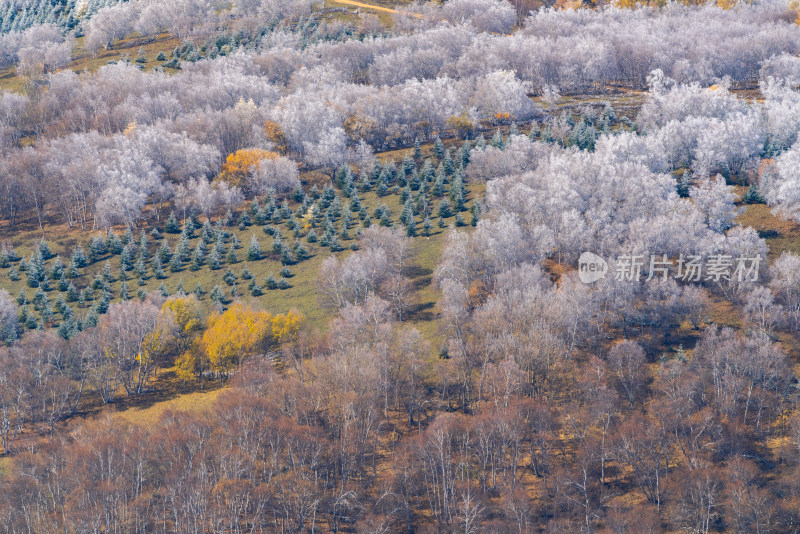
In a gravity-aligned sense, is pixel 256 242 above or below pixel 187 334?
above

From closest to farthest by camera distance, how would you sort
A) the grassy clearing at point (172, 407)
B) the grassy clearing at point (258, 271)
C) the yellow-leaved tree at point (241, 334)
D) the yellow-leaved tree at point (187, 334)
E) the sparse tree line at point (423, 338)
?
the sparse tree line at point (423, 338)
the grassy clearing at point (172, 407)
the yellow-leaved tree at point (241, 334)
the yellow-leaved tree at point (187, 334)
the grassy clearing at point (258, 271)

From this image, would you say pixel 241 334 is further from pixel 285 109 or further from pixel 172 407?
pixel 285 109

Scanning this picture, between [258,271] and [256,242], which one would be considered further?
[256,242]

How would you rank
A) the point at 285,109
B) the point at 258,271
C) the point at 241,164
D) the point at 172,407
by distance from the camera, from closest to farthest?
the point at 172,407
the point at 258,271
the point at 241,164
the point at 285,109

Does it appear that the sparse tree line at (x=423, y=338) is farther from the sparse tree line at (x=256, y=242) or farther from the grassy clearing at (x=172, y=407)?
the grassy clearing at (x=172, y=407)

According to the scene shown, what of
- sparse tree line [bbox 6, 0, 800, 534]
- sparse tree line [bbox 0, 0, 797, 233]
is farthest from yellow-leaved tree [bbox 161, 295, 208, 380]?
sparse tree line [bbox 0, 0, 797, 233]

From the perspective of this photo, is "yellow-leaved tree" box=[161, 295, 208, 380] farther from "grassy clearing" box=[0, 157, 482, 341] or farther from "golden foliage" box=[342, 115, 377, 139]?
"golden foliage" box=[342, 115, 377, 139]

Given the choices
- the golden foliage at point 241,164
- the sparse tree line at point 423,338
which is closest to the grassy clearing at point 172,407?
the sparse tree line at point 423,338

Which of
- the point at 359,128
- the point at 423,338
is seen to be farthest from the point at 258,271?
the point at 359,128
